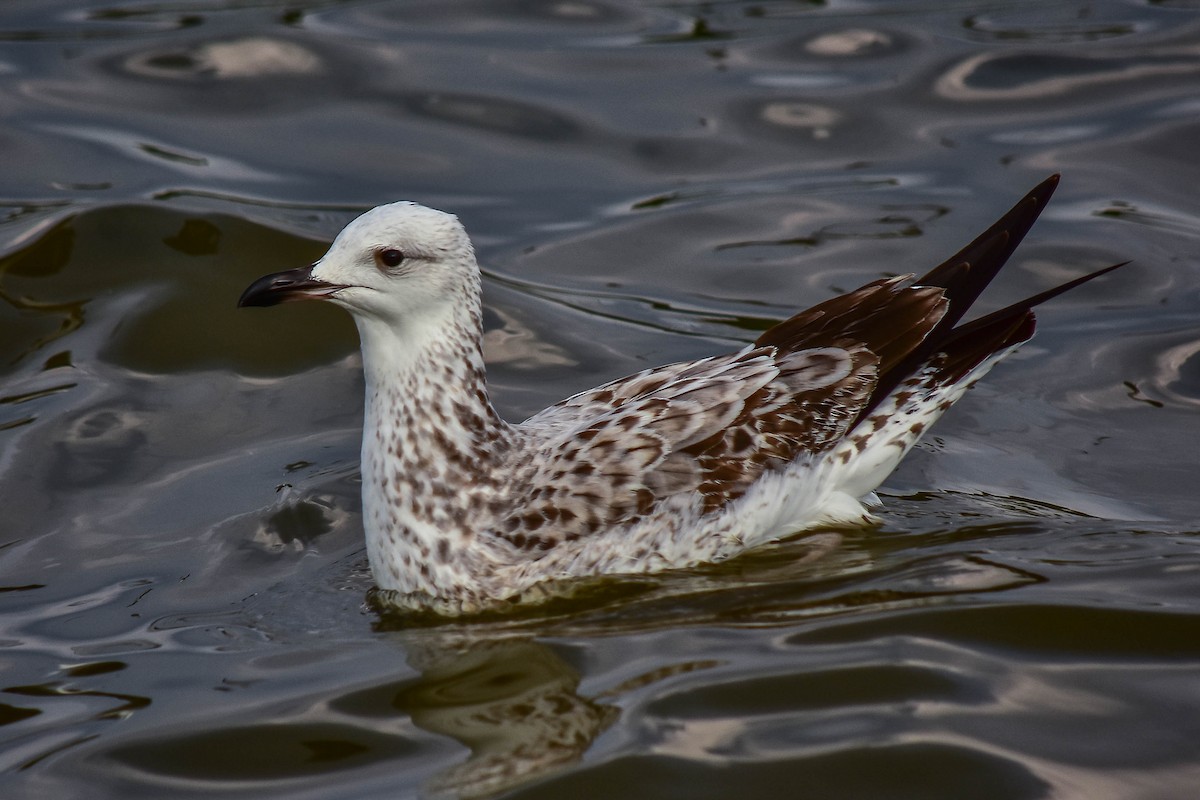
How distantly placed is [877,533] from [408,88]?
7.28 m

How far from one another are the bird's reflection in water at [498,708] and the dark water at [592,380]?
0.06ft

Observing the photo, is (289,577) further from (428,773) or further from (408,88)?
(408,88)

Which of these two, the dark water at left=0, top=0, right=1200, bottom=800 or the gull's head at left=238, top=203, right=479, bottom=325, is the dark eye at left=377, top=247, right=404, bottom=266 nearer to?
the gull's head at left=238, top=203, right=479, bottom=325

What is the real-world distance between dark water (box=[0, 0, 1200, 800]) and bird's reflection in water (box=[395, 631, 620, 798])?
0.02m

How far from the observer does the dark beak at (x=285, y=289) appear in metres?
6.41

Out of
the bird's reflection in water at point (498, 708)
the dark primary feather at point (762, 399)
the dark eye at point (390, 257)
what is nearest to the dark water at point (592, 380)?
the bird's reflection in water at point (498, 708)

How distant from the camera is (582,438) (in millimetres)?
6973

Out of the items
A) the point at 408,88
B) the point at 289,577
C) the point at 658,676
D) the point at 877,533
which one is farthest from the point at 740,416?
the point at 408,88

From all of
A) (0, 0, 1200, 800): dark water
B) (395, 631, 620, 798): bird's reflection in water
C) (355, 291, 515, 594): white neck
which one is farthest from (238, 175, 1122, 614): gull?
(395, 631, 620, 798): bird's reflection in water

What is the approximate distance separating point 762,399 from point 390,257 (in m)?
1.80

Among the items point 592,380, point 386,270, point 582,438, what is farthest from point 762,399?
point 592,380

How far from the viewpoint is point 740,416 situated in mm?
7062

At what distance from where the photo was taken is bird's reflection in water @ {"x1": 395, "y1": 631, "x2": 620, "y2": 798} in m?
5.34

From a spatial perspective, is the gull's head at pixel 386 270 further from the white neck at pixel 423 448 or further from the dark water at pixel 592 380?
the dark water at pixel 592 380
